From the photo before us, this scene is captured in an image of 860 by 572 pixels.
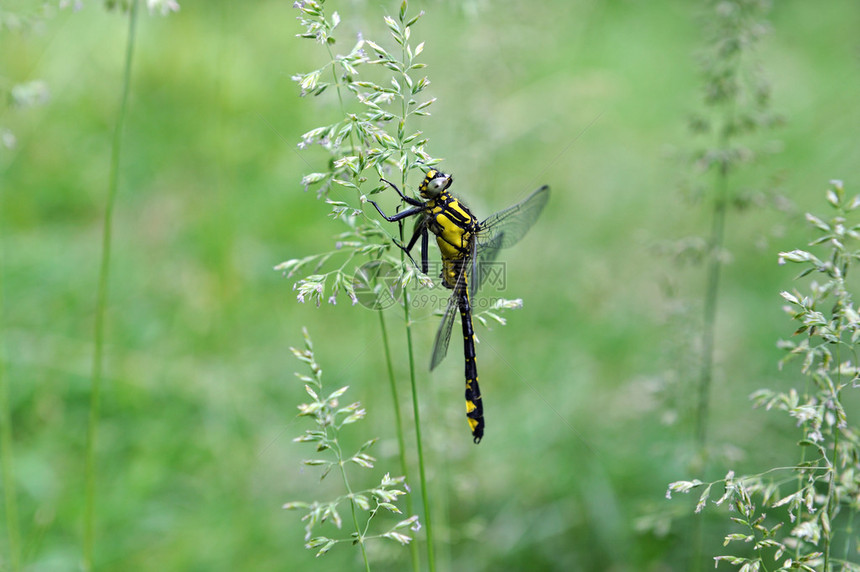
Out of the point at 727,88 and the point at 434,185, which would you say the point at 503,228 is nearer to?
the point at 434,185

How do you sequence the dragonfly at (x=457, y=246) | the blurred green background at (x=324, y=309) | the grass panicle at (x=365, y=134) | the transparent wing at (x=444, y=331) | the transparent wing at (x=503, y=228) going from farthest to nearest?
the blurred green background at (x=324, y=309) < the transparent wing at (x=503, y=228) < the dragonfly at (x=457, y=246) < the transparent wing at (x=444, y=331) < the grass panicle at (x=365, y=134)

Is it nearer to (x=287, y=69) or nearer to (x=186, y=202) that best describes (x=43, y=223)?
(x=186, y=202)

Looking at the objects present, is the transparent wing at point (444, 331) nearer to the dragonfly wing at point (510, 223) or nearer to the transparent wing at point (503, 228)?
the transparent wing at point (503, 228)

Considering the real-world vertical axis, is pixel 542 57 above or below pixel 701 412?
above

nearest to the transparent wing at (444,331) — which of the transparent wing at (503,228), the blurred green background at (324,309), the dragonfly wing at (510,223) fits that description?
the transparent wing at (503,228)

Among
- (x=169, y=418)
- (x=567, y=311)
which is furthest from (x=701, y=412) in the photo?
(x=169, y=418)

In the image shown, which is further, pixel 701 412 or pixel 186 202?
pixel 186 202
